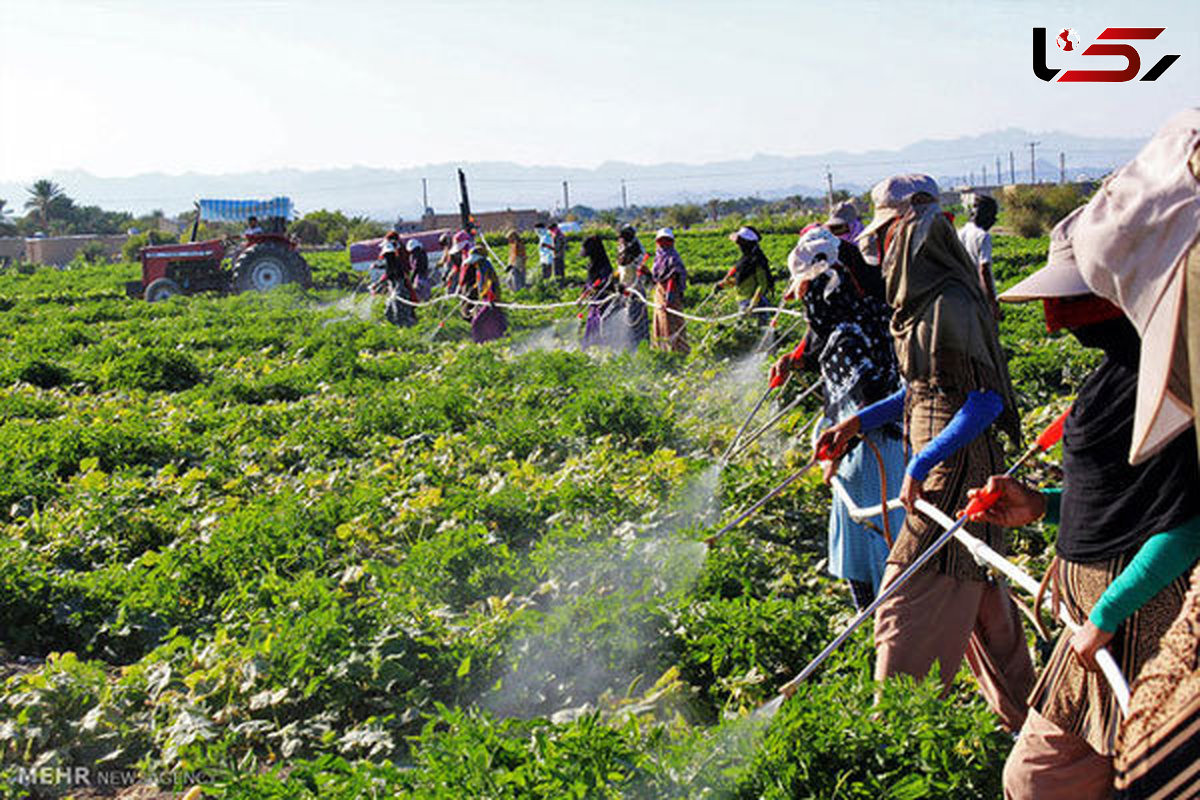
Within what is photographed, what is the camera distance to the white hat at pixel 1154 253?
5.43 feet

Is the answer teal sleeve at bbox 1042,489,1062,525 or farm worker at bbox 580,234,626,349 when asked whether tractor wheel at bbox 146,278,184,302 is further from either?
teal sleeve at bbox 1042,489,1062,525

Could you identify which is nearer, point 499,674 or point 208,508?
point 499,674

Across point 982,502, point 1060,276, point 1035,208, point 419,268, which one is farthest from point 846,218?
point 1035,208

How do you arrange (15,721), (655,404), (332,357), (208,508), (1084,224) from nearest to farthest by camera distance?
(1084,224)
(15,721)
(208,508)
(655,404)
(332,357)

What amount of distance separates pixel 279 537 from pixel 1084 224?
5.00 metres

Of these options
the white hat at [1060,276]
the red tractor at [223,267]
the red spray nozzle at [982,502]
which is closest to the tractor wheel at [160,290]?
the red tractor at [223,267]

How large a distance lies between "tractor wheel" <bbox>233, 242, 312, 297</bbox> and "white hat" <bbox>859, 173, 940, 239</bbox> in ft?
72.4

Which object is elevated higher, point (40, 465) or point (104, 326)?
point (104, 326)

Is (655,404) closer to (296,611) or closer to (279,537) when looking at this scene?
(279,537)

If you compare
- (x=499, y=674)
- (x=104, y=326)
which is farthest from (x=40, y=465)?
(x=104, y=326)

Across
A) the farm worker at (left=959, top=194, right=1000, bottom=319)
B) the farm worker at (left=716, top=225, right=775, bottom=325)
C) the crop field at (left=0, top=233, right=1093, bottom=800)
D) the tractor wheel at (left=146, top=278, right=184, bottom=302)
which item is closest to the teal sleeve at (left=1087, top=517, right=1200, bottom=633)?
the crop field at (left=0, top=233, right=1093, bottom=800)

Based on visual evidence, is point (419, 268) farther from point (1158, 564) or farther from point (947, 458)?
point (1158, 564)

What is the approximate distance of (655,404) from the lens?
909cm

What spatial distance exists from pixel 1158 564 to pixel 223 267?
1020 inches
